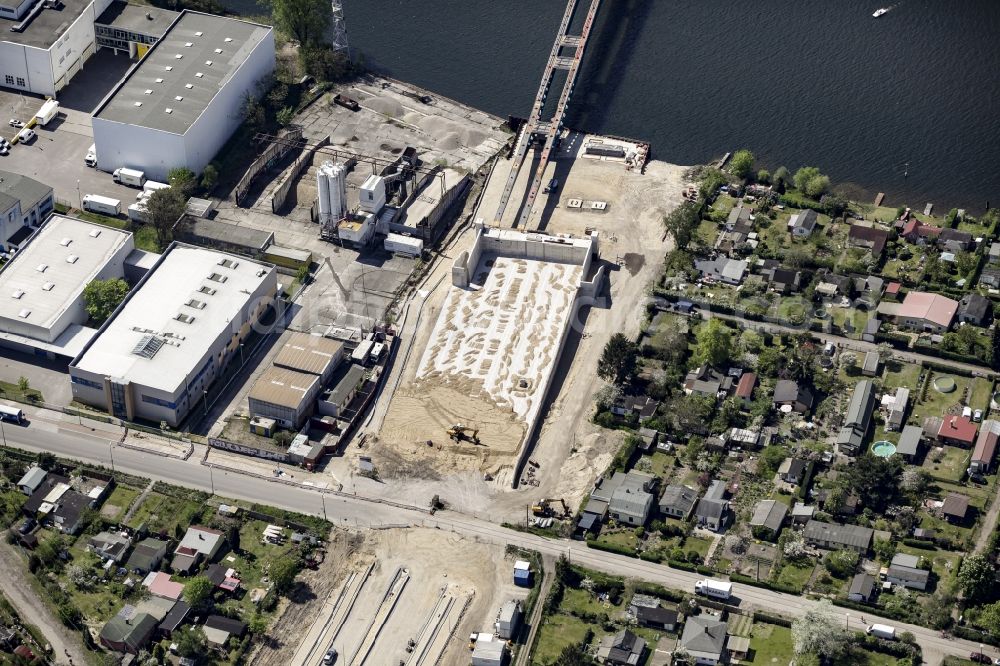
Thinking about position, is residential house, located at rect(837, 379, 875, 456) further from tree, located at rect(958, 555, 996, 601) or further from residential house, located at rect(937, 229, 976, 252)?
residential house, located at rect(937, 229, 976, 252)

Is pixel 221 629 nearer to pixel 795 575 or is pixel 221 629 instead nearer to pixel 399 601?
pixel 399 601

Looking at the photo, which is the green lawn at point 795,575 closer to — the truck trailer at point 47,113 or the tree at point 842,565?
the tree at point 842,565

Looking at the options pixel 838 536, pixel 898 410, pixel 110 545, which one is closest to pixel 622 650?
pixel 838 536

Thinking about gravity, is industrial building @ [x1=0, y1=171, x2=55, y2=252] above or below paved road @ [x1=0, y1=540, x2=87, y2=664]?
above

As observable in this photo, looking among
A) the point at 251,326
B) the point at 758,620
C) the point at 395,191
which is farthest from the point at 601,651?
the point at 395,191

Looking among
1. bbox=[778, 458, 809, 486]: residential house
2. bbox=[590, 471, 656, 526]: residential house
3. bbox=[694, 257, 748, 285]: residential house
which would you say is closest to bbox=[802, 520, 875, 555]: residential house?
bbox=[778, 458, 809, 486]: residential house
